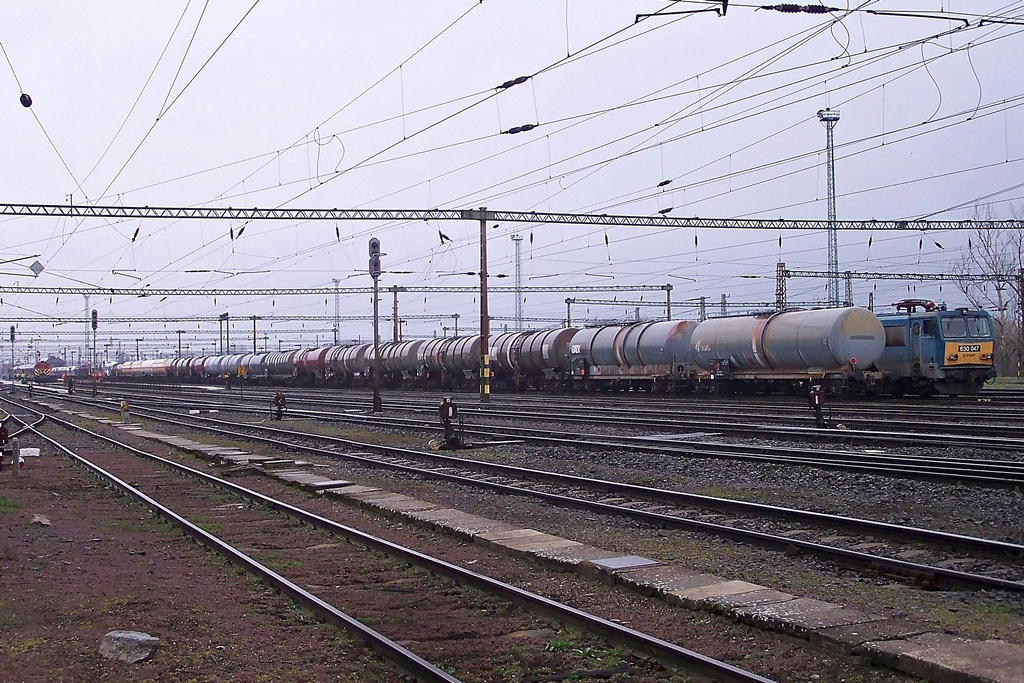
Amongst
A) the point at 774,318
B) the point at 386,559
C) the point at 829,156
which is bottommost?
the point at 386,559

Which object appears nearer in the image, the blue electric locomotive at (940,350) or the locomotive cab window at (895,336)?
the blue electric locomotive at (940,350)

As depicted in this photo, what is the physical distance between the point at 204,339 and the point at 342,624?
6139 inches

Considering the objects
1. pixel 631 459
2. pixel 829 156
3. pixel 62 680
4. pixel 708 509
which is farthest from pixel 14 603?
pixel 829 156

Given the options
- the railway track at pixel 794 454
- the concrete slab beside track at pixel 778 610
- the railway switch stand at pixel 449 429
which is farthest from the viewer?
the railway switch stand at pixel 449 429

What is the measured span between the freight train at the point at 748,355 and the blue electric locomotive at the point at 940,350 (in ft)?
0.11

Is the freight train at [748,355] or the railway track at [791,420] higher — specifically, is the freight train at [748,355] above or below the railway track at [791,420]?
above

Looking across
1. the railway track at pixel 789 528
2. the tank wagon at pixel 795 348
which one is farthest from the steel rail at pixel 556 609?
the tank wagon at pixel 795 348

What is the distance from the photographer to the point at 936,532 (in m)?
10.2

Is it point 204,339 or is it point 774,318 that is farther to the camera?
point 204,339

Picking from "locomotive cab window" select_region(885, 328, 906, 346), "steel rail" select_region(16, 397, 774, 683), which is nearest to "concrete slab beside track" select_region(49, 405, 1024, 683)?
"steel rail" select_region(16, 397, 774, 683)

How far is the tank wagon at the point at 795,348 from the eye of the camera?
32969mm

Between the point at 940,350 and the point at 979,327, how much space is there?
2244 mm

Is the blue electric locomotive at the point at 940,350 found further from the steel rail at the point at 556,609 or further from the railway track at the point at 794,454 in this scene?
the steel rail at the point at 556,609

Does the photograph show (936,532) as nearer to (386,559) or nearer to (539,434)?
(386,559)
